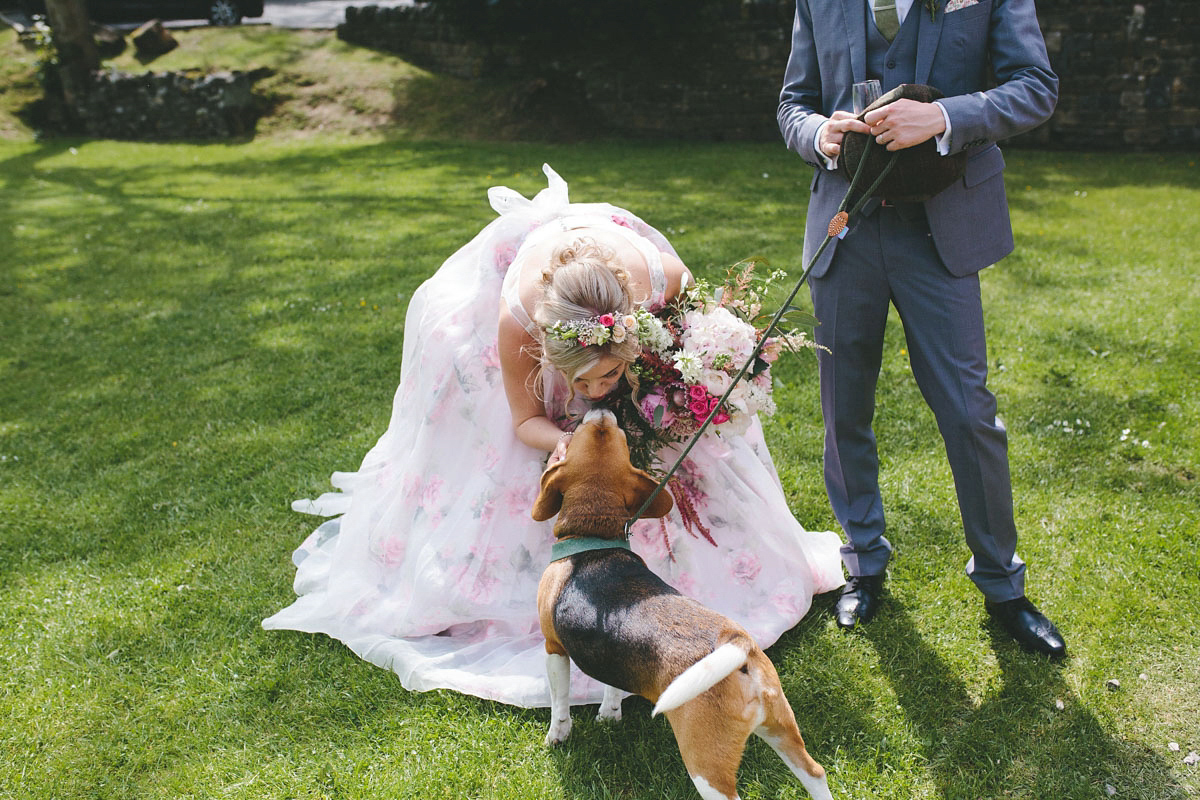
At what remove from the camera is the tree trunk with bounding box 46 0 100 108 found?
13.2 m

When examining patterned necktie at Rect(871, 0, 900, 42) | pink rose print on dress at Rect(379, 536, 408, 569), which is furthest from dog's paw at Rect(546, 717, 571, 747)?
patterned necktie at Rect(871, 0, 900, 42)

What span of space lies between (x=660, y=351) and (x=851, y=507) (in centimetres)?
118

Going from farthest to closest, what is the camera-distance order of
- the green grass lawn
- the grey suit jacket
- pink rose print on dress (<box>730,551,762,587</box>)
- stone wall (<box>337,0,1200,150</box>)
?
stone wall (<box>337,0,1200,150</box>) → pink rose print on dress (<box>730,551,762,587</box>) → the green grass lawn → the grey suit jacket

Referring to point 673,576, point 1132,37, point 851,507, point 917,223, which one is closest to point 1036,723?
point 851,507

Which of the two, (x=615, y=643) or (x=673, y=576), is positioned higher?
(x=615, y=643)

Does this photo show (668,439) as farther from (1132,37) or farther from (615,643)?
(1132,37)

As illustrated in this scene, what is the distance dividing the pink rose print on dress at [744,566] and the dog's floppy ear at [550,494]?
3.37 ft

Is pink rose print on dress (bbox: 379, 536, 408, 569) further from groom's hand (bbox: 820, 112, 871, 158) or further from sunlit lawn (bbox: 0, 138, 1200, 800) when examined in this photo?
groom's hand (bbox: 820, 112, 871, 158)

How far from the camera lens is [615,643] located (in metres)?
2.14

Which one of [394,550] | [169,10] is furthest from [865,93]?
[169,10]

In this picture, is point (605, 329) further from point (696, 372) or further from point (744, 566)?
point (744, 566)

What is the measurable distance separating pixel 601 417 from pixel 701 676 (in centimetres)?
91

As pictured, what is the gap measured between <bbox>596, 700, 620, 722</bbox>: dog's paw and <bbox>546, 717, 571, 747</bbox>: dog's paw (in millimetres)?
121

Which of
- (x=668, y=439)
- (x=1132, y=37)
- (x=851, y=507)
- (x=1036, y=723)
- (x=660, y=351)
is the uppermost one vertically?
(x=1132, y=37)
